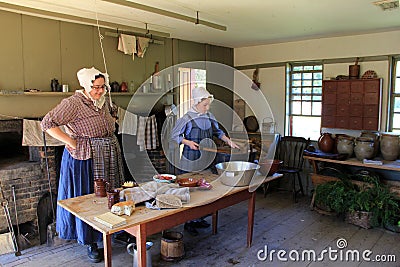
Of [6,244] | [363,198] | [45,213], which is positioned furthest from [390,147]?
[6,244]

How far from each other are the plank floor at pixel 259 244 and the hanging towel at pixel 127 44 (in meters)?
2.51

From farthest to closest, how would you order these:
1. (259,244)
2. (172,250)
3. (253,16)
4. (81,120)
Answer: (253,16) < (259,244) < (172,250) < (81,120)

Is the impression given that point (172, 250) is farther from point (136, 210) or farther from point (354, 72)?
point (354, 72)

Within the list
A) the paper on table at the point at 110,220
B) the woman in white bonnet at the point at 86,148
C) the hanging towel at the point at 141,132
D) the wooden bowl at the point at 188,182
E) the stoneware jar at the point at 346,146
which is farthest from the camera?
the hanging towel at the point at 141,132

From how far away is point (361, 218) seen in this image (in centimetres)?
372

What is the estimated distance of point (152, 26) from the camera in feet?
14.5

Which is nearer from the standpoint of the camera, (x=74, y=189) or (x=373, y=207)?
(x=74, y=189)

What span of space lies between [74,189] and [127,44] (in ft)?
7.92

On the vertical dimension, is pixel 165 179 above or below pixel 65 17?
below

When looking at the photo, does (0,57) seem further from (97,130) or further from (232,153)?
(232,153)

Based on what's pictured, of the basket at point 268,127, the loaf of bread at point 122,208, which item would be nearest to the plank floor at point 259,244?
the loaf of bread at point 122,208

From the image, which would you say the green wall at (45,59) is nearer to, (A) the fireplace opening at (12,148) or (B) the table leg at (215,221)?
(A) the fireplace opening at (12,148)

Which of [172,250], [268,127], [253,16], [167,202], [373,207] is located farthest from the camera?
[268,127]

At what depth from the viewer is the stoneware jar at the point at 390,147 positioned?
4.11 meters
